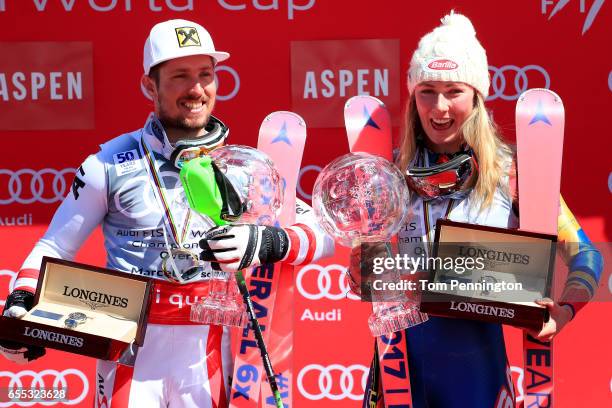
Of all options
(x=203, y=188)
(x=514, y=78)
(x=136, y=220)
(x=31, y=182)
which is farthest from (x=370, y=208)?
(x=31, y=182)

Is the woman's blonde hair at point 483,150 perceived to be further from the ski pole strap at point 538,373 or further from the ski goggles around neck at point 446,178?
the ski pole strap at point 538,373

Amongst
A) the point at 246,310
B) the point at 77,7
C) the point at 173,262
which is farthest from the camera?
the point at 77,7

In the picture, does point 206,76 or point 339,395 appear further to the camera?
point 339,395

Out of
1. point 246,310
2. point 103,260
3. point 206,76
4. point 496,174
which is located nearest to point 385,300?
point 246,310

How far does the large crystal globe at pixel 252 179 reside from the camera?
2.78 metres

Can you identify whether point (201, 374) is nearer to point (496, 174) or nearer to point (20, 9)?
point (496, 174)

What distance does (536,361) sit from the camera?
130 inches

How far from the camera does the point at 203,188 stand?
270 centimetres

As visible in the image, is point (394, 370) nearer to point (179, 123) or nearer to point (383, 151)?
point (383, 151)

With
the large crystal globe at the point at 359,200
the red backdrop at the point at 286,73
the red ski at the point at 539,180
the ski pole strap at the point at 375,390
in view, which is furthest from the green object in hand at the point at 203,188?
the red backdrop at the point at 286,73

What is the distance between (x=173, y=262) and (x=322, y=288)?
1.69 meters

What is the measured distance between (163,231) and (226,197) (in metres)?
0.61

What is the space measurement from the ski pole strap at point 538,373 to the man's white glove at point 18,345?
1.65 meters

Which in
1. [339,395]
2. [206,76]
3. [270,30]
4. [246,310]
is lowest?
[339,395]
